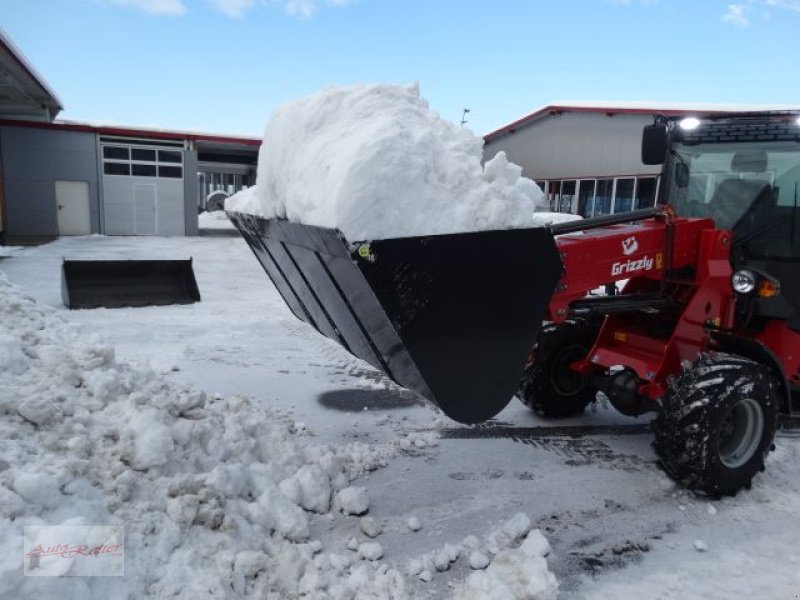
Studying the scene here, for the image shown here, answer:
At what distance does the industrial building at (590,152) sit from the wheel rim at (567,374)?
1462cm

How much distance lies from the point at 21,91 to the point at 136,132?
4.40m

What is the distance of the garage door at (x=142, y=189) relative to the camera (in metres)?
21.4

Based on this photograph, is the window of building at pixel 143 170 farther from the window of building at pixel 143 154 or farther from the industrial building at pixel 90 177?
the window of building at pixel 143 154

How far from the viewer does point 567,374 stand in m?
5.08

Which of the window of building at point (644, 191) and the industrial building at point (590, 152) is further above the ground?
the industrial building at point (590, 152)

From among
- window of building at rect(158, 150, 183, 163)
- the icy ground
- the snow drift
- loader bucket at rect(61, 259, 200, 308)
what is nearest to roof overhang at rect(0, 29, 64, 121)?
window of building at rect(158, 150, 183, 163)

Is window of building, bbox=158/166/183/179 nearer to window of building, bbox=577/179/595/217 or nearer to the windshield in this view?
window of building, bbox=577/179/595/217

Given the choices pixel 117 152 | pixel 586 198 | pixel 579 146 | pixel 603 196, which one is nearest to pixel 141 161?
pixel 117 152

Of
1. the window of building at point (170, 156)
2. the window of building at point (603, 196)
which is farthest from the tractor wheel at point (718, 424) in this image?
the window of building at point (170, 156)

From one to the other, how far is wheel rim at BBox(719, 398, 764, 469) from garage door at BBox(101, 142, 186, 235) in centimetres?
2136

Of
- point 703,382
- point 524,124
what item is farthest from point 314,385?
point 524,124

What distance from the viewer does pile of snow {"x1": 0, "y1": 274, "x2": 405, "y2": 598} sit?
2.43 m

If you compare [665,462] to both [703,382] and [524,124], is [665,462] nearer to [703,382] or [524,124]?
[703,382]

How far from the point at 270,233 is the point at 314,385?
273 cm
